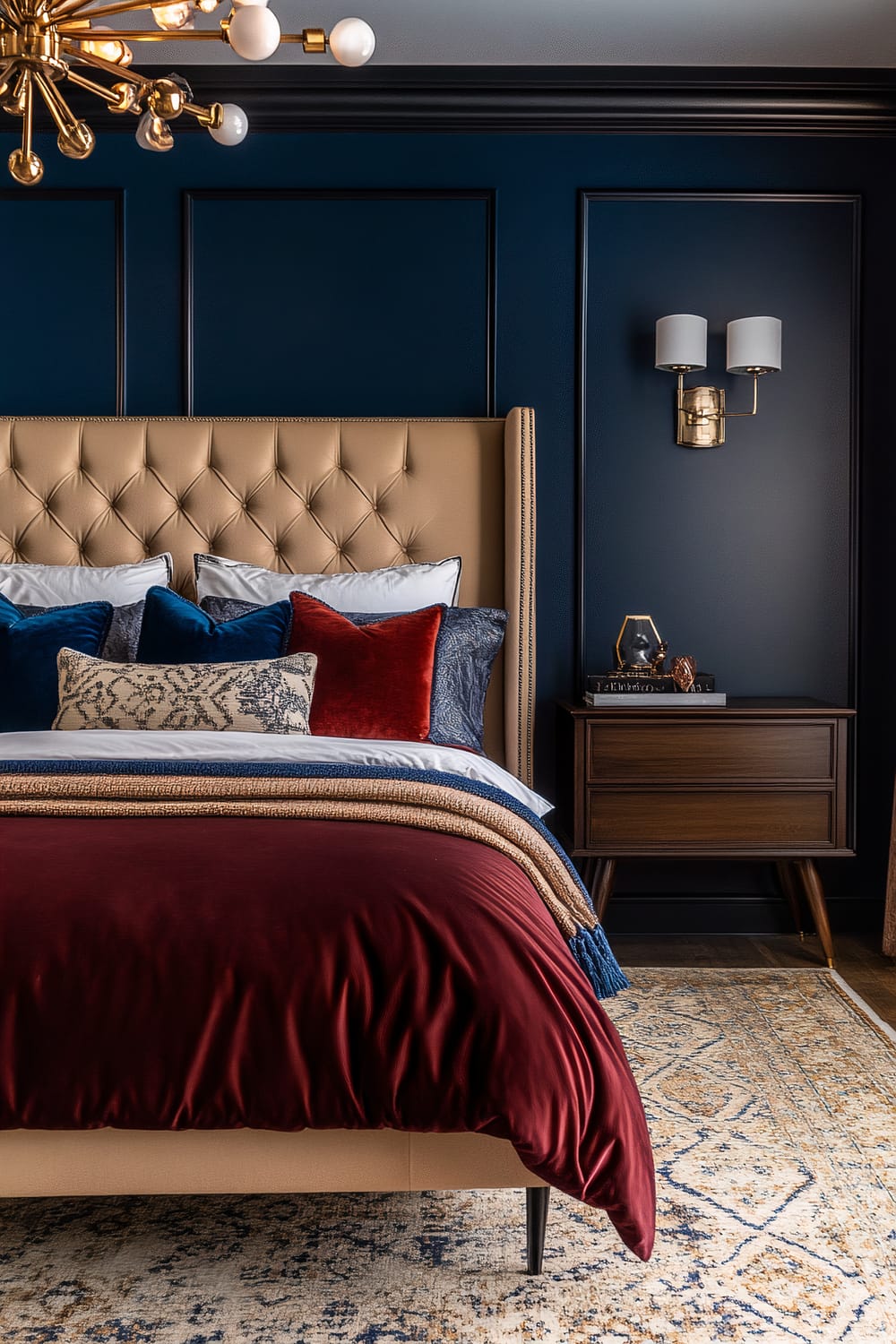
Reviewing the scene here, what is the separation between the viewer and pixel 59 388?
11.5ft

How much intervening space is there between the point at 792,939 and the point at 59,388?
2.96m

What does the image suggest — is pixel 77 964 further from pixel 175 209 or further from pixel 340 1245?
pixel 175 209

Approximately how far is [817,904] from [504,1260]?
5.88 ft

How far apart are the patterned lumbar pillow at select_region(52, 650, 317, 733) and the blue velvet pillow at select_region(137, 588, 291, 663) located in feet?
0.72

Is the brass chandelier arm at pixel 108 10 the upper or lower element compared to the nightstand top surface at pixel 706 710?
upper

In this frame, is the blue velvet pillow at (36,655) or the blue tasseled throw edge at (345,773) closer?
the blue tasseled throw edge at (345,773)

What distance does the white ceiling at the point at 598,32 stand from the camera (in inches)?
121

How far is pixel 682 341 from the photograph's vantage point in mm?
3307

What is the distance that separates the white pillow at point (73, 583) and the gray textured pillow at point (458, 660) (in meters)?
0.24

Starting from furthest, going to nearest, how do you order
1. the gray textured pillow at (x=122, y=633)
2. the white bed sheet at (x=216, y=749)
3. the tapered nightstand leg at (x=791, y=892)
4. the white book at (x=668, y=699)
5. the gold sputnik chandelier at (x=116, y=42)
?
the tapered nightstand leg at (x=791, y=892)
the white book at (x=668, y=699)
the gray textured pillow at (x=122, y=633)
the white bed sheet at (x=216, y=749)
the gold sputnik chandelier at (x=116, y=42)

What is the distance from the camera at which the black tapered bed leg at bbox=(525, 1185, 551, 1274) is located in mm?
1549

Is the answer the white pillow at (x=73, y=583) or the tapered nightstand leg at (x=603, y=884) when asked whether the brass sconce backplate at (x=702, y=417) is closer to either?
the tapered nightstand leg at (x=603, y=884)

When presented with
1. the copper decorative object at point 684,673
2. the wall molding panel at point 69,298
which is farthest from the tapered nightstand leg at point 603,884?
the wall molding panel at point 69,298

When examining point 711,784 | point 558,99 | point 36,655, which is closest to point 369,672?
point 36,655
